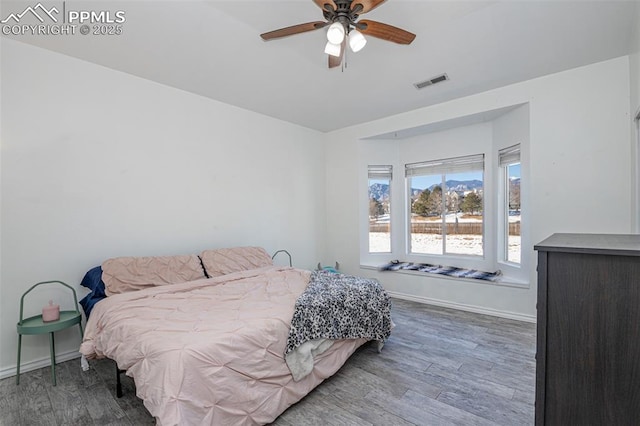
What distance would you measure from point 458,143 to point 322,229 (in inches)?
102

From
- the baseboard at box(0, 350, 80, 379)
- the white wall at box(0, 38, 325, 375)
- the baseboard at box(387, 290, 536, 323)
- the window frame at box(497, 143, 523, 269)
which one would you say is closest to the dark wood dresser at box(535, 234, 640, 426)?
the baseboard at box(387, 290, 536, 323)

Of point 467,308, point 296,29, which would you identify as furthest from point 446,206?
point 296,29

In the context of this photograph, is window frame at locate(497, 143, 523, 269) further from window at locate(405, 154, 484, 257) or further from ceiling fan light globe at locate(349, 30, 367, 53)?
ceiling fan light globe at locate(349, 30, 367, 53)

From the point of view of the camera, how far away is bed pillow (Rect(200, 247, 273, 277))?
313 centimetres

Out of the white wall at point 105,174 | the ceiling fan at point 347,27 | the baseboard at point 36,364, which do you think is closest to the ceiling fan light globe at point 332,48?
the ceiling fan at point 347,27

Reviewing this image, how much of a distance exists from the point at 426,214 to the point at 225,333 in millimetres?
3921

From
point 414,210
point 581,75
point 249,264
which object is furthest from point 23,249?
point 581,75

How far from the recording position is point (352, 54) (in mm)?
2689

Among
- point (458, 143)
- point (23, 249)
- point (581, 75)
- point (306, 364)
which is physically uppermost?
point (581, 75)

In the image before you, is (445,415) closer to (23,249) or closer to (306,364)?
(306,364)

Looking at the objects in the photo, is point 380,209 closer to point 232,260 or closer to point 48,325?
point 232,260

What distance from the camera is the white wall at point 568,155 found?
2791 mm

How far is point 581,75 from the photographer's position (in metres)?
2.95

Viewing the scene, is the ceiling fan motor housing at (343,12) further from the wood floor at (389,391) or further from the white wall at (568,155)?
the wood floor at (389,391)
